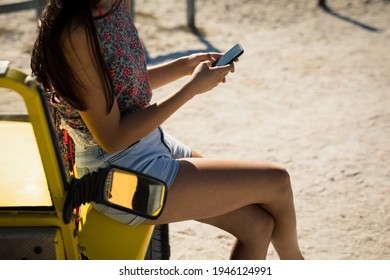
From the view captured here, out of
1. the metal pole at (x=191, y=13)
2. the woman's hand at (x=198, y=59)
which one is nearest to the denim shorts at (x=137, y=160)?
the woman's hand at (x=198, y=59)

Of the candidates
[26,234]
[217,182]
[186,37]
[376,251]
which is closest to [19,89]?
[26,234]

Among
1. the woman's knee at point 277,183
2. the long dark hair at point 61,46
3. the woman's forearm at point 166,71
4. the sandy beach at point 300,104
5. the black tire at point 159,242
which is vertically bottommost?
the sandy beach at point 300,104

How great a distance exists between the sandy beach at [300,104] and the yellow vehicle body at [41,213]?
3.71 feet

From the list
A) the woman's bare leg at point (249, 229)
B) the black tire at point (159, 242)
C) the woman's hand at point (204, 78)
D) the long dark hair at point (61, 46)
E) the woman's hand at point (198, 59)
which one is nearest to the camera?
the long dark hair at point (61, 46)

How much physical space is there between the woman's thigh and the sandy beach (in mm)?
933

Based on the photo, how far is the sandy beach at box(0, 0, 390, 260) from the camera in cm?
294

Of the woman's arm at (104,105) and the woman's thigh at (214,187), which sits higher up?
the woman's arm at (104,105)

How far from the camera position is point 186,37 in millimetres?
5832

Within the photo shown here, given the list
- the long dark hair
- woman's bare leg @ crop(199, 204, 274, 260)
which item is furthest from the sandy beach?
the long dark hair

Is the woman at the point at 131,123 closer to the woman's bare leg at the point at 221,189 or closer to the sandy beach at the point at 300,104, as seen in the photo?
the woman's bare leg at the point at 221,189

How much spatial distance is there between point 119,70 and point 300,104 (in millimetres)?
2792

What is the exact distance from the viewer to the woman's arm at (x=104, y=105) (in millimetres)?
1571

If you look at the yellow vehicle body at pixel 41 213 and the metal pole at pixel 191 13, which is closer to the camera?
the yellow vehicle body at pixel 41 213
